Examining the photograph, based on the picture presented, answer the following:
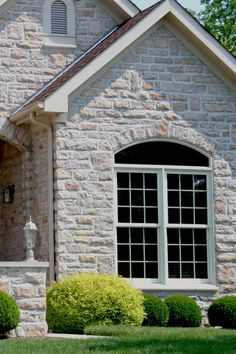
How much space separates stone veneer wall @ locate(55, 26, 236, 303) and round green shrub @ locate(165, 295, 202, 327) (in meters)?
0.74

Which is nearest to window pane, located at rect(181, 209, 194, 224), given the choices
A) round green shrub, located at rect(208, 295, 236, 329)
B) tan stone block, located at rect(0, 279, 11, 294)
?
round green shrub, located at rect(208, 295, 236, 329)

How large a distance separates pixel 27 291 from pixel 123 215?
3.80 meters

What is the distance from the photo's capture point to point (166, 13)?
2142 centimetres

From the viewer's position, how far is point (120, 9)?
23281 mm

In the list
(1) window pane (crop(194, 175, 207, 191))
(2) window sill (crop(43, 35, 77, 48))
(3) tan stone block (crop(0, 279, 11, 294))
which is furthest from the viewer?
(2) window sill (crop(43, 35, 77, 48))

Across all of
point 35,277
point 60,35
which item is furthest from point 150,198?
point 60,35

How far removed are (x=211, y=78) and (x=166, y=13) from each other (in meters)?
1.76

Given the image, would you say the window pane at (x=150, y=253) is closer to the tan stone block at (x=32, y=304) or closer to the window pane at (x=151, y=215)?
the window pane at (x=151, y=215)

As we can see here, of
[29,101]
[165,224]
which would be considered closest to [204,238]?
[165,224]

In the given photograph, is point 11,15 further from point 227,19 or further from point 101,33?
point 227,19

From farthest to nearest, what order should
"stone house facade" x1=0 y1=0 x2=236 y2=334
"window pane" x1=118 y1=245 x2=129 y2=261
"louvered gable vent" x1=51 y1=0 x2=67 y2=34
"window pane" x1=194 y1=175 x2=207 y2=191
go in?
"louvered gable vent" x1=51 y1=0 x2=67 y2=34 → "window pane" x1=194 y1=175 x2=207 y2=191 → "window pane" x1=118 y1=245 x2=129 y2=261 → "stone house facade" x1=0 y1=0 x2=236 y2=334

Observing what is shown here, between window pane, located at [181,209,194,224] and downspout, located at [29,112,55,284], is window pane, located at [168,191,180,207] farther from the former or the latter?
downspout, located at [29,112,55,284]

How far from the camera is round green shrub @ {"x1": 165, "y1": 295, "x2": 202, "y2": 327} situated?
20531 millimetres

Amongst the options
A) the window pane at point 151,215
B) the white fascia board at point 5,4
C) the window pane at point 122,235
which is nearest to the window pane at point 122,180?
the window pane at point 151,215
